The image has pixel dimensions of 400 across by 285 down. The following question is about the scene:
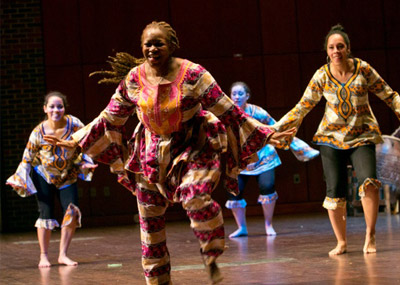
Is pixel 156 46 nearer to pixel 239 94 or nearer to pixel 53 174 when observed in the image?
pixel 53 174

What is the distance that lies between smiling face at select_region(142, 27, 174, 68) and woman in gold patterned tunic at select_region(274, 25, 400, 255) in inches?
75.8

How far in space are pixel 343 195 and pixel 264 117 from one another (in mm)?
2159

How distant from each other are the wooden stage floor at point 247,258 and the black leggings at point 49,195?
19.4 inches

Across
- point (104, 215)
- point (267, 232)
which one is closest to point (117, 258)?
point (267, 232)

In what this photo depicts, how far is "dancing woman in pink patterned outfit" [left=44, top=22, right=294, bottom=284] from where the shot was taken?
394 centimetres

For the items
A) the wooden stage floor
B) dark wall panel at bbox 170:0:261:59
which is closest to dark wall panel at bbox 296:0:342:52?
dark wall panel at bbox 170:0:261:59

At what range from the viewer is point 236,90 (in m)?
8.05

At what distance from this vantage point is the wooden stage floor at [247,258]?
4.96 meters

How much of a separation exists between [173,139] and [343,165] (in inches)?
89.8

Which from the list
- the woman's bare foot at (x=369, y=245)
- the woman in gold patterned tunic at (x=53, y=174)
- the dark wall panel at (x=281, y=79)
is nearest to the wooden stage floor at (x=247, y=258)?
the woman's bare foot at (x=369, y=245)

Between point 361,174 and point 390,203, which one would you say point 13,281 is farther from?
point 390,203

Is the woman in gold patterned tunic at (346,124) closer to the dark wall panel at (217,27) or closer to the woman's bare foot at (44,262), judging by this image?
the woman's bare foot at (44,262)

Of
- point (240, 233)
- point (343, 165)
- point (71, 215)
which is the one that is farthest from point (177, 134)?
point (240, 233)

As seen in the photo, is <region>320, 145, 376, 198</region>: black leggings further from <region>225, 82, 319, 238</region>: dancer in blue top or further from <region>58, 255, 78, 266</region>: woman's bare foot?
<region>58, 255, 78, 266</region>: woman's bare foot
